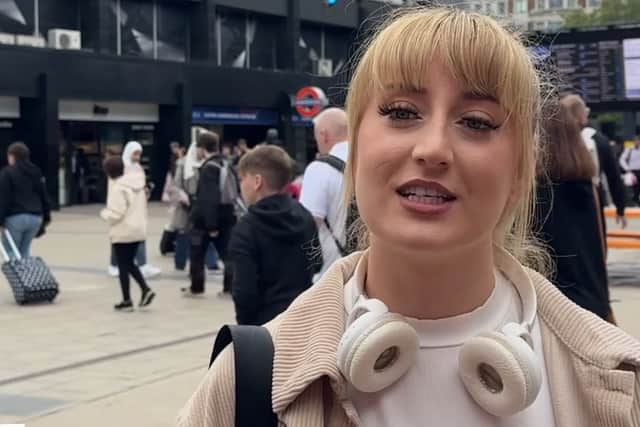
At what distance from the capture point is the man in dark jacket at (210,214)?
12164 millimetres

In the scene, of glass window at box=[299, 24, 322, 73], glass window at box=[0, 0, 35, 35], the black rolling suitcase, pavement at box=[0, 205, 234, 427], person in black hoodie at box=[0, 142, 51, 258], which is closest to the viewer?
pavement at box=[0, 205, 234, 427]

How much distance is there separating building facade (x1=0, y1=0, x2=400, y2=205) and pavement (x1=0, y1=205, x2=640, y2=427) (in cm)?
1462

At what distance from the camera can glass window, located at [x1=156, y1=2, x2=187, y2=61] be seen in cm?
3559

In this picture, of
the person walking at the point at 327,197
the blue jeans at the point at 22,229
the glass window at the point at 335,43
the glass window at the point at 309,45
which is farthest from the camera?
the glass window at the point at 335,43

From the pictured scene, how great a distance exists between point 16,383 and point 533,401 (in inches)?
264

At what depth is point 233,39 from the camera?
1516 inches

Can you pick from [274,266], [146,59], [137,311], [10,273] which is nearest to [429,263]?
[274,266]

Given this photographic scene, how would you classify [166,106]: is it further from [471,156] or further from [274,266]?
[471,156]

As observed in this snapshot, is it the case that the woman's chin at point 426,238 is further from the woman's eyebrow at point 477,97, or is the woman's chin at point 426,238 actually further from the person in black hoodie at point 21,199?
the person in black hoodie at point 21,199

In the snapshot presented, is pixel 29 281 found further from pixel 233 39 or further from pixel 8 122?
pixel 233 39

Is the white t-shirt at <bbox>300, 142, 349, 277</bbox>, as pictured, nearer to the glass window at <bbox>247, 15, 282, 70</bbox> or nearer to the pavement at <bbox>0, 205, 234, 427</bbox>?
the pavement at <bbox>0, 205, 234, 427</bbox>

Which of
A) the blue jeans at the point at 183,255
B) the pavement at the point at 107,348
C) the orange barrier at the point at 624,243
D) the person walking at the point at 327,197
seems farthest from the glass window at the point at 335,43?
the person walking at the point at 327,197

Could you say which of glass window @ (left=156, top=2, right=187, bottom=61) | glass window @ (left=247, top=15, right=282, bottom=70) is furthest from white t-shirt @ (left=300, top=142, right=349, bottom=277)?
glass window @ (left=247, top=15, right=282, bottom=70)

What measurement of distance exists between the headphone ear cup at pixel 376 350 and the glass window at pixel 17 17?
30.2 meters
